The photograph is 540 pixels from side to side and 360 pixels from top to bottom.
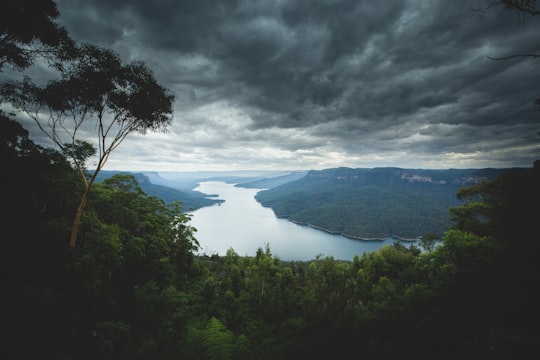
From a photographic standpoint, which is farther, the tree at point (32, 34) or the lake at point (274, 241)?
the lake at point (274, 241)

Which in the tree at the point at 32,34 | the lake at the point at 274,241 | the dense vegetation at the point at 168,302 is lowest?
the lake at the point at 274,241

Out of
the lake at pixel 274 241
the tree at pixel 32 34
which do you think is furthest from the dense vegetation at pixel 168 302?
the lake at pixel 274 241

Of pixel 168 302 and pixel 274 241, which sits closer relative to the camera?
pixel 168 302

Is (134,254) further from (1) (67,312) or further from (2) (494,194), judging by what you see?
(2) (494,194)

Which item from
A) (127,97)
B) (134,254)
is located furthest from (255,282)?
(127,97)

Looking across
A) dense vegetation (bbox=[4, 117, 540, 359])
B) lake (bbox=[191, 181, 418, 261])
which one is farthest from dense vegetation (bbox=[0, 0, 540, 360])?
lake (bbox=[191, 181, 418, 261])

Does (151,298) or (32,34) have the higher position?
(32,34)

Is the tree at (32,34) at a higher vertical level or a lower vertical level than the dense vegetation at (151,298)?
higher

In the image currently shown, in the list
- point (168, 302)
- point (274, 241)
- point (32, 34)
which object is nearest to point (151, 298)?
point (168, 302)

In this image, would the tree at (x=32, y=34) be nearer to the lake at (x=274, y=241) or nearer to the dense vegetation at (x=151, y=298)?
the dense vegetation at (x=151, y=298)

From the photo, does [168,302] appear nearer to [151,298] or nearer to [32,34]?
[151,298]

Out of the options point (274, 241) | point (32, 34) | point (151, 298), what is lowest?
point (274, 241)

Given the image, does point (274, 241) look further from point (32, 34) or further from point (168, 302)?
point (32, 34)

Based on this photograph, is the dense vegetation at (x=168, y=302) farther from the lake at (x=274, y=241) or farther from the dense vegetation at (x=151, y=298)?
the lake at (x=274, y=241)
